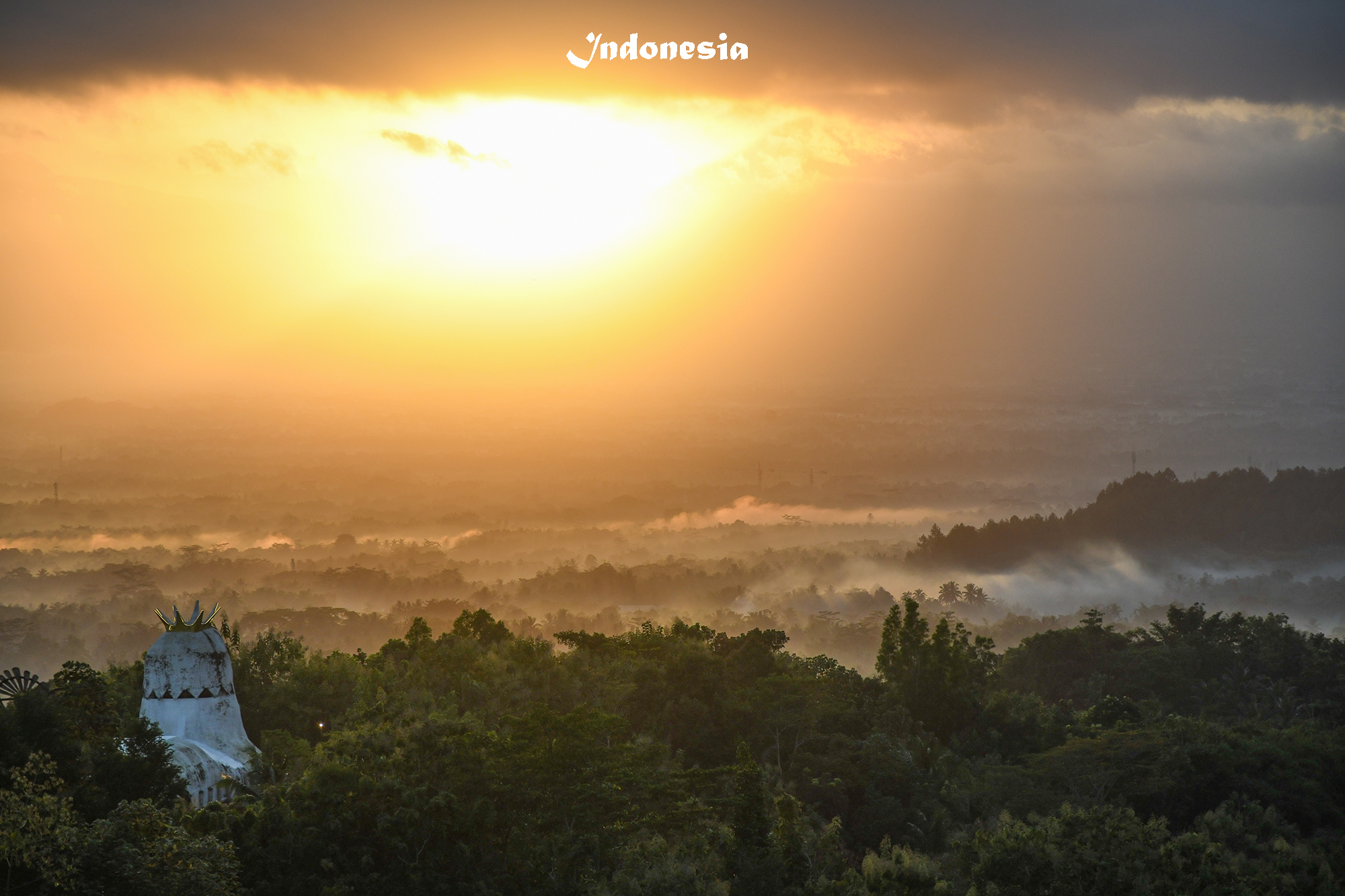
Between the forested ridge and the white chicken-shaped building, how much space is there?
4.19 ft

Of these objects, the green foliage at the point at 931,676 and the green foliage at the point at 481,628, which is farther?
the green foliage at the point at 931,676

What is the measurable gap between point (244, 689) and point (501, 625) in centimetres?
1800

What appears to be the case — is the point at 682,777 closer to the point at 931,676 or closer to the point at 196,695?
the point at 196,695

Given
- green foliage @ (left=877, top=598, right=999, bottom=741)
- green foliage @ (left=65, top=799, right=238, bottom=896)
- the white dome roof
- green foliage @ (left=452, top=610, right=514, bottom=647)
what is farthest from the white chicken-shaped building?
green foliage @ (left=877, top=598, right=999, bottom=741)

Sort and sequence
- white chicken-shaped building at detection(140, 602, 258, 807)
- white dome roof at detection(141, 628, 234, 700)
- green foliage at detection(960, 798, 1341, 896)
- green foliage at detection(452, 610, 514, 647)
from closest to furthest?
green foliage at detection(960, 798, 1341, 896)
white chicken-shaped building at detection(140, 602, 258, 807)
white dome roof at detection(141, 628, 234, 700)
green foliage at detection(452, 610, 514, 647)

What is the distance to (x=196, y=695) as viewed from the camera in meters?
44.4

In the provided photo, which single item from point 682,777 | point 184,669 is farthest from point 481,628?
point 682,777

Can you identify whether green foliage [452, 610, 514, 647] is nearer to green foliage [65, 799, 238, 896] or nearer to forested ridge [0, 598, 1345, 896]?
forested ridge [0, 598, 1345, 896]

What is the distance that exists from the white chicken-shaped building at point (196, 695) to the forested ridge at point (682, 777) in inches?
50.3

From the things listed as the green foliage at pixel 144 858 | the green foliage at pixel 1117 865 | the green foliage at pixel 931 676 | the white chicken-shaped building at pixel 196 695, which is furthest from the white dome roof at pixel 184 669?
the green foliage at pixel 931 676

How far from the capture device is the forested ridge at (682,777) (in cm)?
3334

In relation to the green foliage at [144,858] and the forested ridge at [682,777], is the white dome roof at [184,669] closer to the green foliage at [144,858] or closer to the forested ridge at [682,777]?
the forested ridge at [682,777]

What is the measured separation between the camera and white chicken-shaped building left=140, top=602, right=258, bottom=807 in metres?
43.9

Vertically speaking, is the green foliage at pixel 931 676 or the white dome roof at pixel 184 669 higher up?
the white dome roof at pixel 184 669
